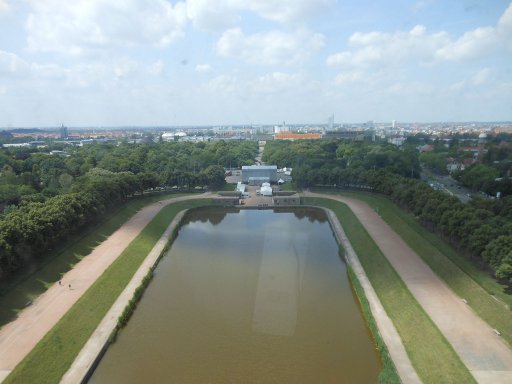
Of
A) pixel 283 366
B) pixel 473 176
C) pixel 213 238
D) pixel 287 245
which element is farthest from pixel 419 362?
pixel 473 176

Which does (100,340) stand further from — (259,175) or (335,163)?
(335,163)

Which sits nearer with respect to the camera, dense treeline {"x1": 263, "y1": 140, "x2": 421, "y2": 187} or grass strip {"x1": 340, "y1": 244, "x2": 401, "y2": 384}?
grass strip {"x1": 340, "y1": 244, "x2": 401, "y2": 384}

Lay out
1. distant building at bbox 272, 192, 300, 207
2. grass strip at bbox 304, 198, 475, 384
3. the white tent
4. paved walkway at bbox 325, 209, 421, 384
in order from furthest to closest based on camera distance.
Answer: the white tent < distant building at bbox 272, 192, 300, 207 < paved walkway at bbox 325, 209, 421, 384 < grass strip at bbox 304, 198, 475, 384

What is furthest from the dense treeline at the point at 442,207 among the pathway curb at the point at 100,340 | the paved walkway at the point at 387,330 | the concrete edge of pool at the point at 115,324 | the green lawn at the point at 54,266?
the green lawn at the point at 54,266

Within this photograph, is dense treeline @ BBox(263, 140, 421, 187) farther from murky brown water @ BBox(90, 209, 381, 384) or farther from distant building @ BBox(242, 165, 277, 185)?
murky brown water @ BBox(90, 209, 381, 384)

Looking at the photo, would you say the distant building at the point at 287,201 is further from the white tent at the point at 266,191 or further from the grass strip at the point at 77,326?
the grass strip at the point at 77,326

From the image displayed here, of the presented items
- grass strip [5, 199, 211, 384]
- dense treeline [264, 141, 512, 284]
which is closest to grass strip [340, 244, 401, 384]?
dense treeline [264, 141, 512, 284]
